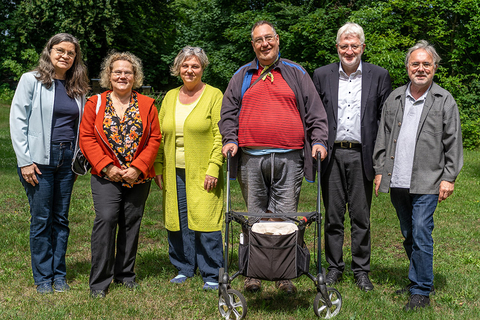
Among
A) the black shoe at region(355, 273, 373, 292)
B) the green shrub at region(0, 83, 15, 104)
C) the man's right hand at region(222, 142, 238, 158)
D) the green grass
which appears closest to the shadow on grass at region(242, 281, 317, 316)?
the green grass

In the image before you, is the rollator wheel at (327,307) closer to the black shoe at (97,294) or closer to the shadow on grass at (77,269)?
the black shoe at (97,294)

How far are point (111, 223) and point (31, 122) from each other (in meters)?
1.15

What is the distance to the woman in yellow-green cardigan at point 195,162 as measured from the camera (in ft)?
14.9

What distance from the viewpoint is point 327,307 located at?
12.4 ft

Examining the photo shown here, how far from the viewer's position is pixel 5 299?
4.39 m

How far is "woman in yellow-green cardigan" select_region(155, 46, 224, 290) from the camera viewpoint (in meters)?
4.55

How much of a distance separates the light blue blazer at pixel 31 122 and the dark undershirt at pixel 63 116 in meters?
0.05

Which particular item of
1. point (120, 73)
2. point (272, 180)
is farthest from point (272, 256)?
point (120, 73)

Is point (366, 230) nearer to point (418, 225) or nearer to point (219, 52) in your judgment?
point (418, 225)

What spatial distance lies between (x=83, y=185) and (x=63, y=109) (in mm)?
6439

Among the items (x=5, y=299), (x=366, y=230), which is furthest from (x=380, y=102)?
(x=5, y=299)

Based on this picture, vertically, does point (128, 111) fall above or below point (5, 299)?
above

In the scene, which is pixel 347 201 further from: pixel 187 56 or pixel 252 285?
pixel 187 56

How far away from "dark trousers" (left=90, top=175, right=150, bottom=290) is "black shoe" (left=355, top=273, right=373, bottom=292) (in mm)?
2165
